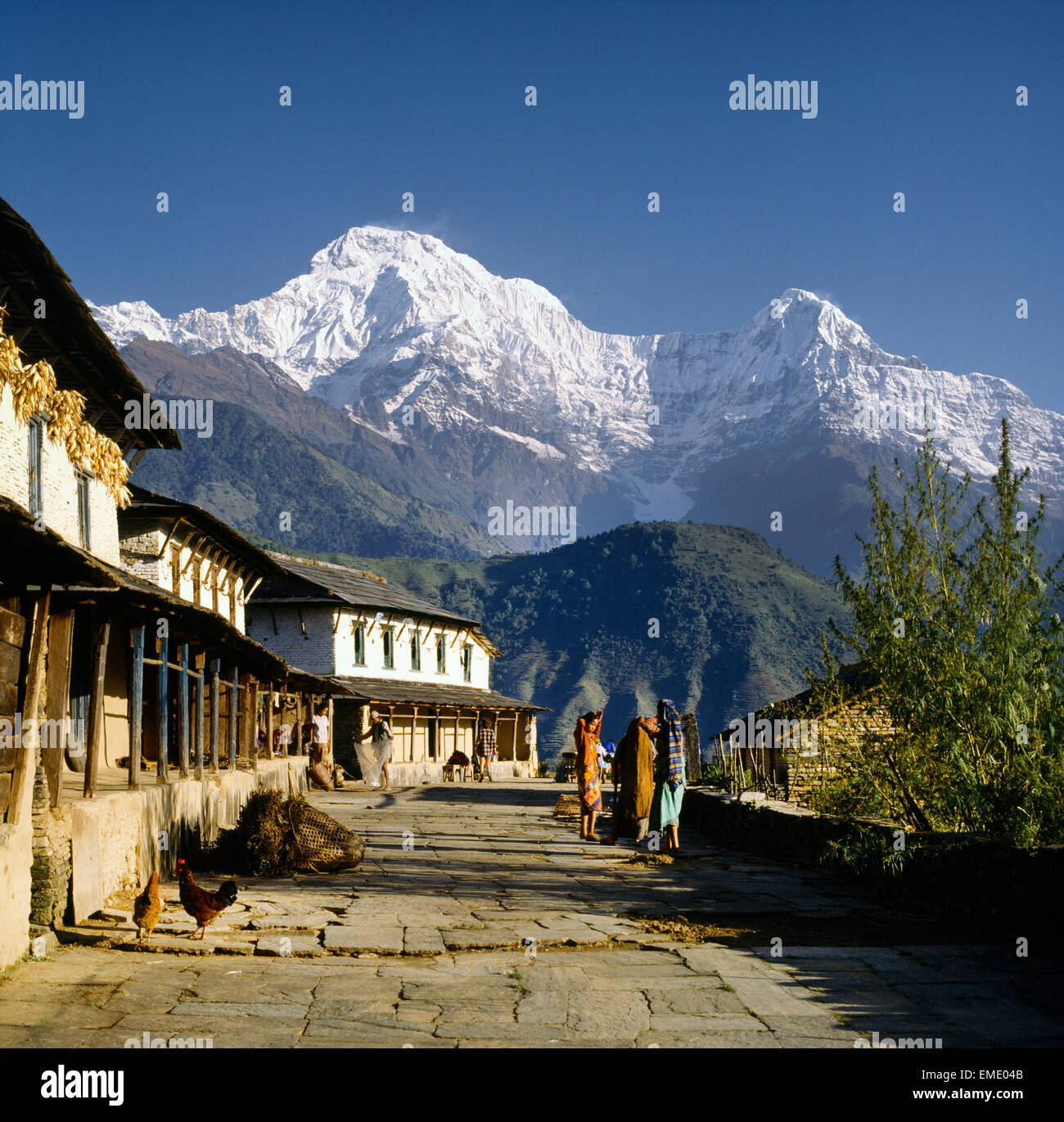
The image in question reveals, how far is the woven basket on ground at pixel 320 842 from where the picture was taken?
11.3 meters

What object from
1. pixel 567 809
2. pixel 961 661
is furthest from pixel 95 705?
pixel 567 809

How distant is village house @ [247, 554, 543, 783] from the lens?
41656mm

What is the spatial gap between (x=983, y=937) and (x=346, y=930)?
4602 millimetres

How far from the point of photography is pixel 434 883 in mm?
10922

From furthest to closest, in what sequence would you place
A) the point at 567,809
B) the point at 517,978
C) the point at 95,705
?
1. the point at 567,809
2. the point at 95,705
3. the point at 517,978

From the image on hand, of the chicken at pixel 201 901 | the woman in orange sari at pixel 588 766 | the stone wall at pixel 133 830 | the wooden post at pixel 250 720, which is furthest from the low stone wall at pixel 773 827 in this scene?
the wooden post at pixel 250 720

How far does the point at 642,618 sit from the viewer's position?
142 meters

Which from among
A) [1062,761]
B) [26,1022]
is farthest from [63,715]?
[1062,761]

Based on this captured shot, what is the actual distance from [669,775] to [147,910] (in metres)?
7.16

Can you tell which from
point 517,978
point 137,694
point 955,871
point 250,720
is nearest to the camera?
point 517,978

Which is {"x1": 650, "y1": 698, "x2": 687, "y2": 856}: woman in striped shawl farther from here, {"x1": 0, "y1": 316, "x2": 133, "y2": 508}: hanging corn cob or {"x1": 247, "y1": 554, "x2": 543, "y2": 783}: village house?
{"x1": 247, "y1": 554, "x2": 543, "y2": 783}: village house

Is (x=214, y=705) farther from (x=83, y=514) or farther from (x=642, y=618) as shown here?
(x=642, y=618)

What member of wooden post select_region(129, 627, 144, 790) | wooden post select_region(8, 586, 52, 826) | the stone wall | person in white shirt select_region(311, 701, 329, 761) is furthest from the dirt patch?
person in white shirt select_region(311, 701, 329, 761)
